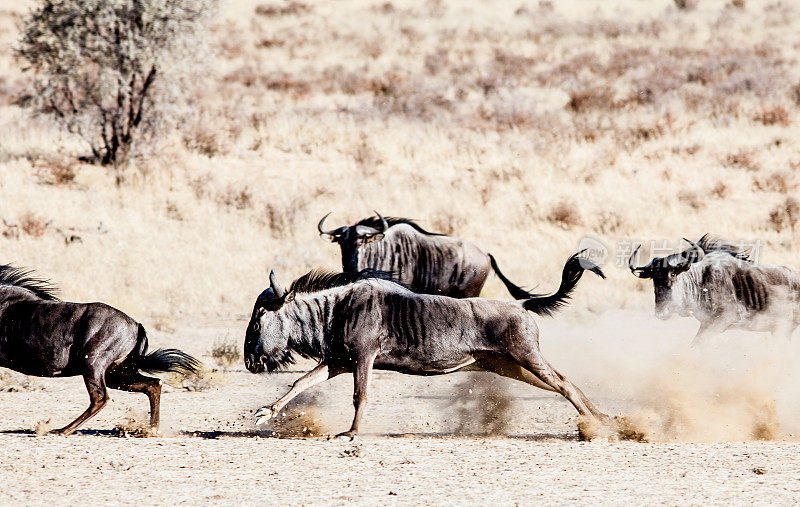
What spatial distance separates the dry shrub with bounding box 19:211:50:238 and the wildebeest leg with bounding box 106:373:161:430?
10323 millimetres

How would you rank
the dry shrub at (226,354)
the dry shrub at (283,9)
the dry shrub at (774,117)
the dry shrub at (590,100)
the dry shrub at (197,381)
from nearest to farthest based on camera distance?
the dry shrub at (197,381) < the dry shrub at (226,354) < the dry shrub at (774,117) < the dry shrub at (590,100) < the dry shrub at (283,9)

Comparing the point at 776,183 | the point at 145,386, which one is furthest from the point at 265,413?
the point at 776,183

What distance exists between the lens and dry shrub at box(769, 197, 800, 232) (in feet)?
62.0

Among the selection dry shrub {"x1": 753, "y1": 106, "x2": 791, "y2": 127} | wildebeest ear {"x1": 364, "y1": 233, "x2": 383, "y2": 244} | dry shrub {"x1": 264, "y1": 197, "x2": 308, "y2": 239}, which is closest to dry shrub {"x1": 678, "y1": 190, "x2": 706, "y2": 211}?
dry shrub {"x1": 753, "y1": 106, "x2": 791, "y2": 127}

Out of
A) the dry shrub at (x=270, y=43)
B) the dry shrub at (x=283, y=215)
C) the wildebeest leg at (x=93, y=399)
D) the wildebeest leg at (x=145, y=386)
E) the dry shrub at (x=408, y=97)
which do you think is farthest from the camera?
the dry shrub at (x=270, y=43)

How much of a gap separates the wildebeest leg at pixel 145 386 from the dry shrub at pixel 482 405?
2.20m

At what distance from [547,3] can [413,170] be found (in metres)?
24.9

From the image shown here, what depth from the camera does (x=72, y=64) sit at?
65.5 feet

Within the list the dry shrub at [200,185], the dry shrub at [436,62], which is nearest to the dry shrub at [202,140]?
the dry shrub at [200,185]

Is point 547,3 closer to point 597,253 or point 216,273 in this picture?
point 597,253

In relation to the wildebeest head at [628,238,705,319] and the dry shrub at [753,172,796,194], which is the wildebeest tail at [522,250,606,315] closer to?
the wildebeest head at [628,238,705,319]

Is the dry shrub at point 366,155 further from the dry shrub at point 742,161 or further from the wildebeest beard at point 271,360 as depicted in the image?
the wildebeest beard at point 271,360

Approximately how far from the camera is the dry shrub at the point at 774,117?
24984 millimetres

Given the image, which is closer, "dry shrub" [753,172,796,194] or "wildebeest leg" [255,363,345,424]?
"wildebeest leg" [255,363,345,424]
